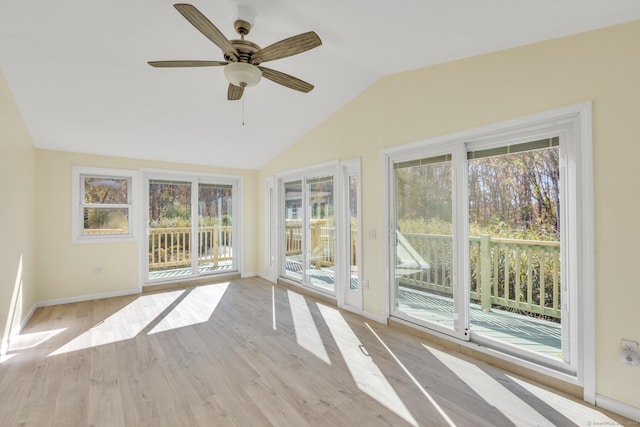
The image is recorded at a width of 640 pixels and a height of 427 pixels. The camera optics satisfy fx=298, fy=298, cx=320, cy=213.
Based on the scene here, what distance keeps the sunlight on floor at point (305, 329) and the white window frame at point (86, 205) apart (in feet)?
9.59

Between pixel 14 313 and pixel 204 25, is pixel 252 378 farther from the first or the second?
pixel 14 313

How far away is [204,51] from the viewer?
2.67 metres

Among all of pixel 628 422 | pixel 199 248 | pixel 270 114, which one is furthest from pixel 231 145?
pixel 628 422

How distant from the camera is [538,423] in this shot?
1.83 metres

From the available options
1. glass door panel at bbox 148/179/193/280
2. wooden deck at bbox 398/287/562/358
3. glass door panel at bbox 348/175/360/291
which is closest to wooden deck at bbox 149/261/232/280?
glass door panel at bbox 148/179/193/280

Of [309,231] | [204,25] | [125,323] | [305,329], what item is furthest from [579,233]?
[125,323]

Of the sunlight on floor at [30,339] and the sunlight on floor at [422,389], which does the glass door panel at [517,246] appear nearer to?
the sunlight on floor at [422,389]

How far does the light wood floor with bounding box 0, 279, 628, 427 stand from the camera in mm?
1908

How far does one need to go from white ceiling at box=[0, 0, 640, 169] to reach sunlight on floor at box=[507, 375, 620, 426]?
250cm

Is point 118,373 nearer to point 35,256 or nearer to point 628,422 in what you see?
point 35,256

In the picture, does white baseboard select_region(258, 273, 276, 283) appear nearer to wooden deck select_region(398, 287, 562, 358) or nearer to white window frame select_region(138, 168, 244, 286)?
white window frame select_region(138, 168, 244, 286)

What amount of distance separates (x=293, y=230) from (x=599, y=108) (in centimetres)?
415

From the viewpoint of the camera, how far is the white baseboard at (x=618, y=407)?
185cm

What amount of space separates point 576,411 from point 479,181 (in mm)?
1802
